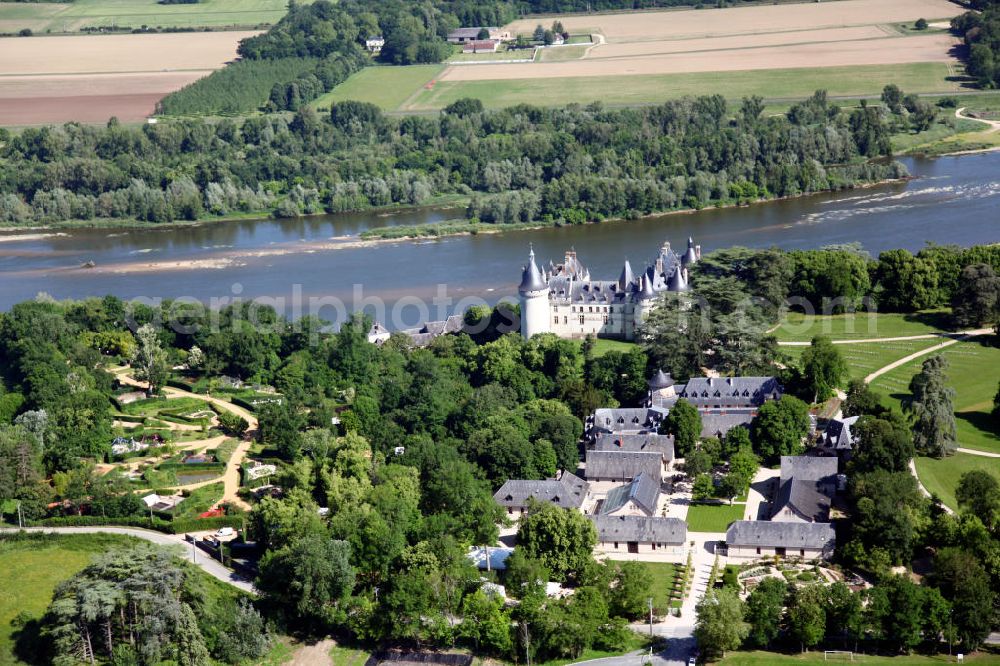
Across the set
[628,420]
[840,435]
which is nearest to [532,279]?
[628,420]

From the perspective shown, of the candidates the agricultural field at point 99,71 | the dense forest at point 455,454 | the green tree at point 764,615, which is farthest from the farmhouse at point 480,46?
the green tree at point 764,615

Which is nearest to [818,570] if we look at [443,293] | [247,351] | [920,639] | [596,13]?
[920,639]

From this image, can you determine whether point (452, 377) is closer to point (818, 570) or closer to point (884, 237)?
point (818, 570)

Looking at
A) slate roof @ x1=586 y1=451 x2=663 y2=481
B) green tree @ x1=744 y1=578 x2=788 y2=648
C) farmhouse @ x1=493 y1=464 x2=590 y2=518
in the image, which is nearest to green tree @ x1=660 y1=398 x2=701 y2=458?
slate roof @ x1=586 y1=451 x2=663 y2=481

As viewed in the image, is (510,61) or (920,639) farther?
(510,61)

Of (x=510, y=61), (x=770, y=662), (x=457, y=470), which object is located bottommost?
(x=770, y=662)

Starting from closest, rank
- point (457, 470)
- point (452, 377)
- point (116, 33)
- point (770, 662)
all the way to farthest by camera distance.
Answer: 1. point (770, 662)
2. point (457, 470)
3. point (452, 377)
4. point (116, 33)

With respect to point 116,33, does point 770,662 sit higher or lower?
lower
